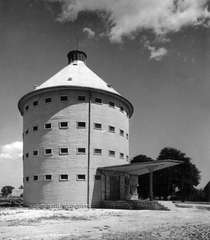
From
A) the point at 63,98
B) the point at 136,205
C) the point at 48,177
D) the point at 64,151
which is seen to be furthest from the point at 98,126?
the point at 136,205

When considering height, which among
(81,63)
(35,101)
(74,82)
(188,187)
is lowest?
(188,187)

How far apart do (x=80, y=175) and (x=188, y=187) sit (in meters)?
27.7

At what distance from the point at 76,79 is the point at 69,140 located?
6.84 meters

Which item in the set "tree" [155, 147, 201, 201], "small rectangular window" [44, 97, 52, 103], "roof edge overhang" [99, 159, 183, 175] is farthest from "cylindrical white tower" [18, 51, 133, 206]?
"tree" [155, 147, 201, 201]

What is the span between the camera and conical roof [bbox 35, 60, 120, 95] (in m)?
30.5

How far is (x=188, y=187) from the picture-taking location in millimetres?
49750

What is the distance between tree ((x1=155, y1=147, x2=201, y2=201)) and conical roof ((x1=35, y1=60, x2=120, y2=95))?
22624 millimetres

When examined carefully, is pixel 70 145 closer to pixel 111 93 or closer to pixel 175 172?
pixel 111 93

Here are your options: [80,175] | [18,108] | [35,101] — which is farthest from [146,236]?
[18,108]

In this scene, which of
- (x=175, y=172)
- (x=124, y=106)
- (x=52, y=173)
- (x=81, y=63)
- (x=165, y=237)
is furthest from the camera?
(x=175, y=172)

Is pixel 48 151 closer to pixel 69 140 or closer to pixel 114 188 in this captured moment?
pixel 69 140

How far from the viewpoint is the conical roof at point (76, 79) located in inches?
1199

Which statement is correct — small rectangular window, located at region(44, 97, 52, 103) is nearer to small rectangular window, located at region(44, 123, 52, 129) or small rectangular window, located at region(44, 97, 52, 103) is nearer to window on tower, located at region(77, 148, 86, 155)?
small rectangular window, located at region(44, 123, 52, 129)

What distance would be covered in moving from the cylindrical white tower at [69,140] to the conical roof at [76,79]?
0.10m
